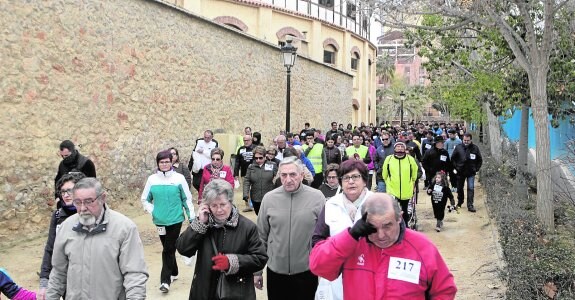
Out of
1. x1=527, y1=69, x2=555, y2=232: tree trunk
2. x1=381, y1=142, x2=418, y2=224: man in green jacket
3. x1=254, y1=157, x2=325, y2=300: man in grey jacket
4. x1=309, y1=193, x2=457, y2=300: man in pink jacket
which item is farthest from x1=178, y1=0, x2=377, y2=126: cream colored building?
x1=309, y1=193, x2=457, y2=300: man in pink jacket

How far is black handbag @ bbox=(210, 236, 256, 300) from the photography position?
3730 millimetres

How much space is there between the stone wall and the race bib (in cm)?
749

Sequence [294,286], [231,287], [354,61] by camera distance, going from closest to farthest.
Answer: [231,287], [294,286], [354,61]

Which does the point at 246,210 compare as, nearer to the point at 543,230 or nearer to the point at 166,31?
the point at 166,31

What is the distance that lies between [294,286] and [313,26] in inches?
1012

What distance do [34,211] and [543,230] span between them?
7.83 metres

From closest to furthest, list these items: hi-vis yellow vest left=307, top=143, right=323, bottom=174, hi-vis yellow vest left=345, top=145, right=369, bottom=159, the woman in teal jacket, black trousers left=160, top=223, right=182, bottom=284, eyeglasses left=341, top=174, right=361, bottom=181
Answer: eyeglasses left=341, top=174, right=361, bottom=181, the woman in teal jacket, black trousers left=160, top=223, right=182, bottom=284, hi-vis yellow vest left=307, top=143, right=323, bottom=174, hi-vis yellow vest left=345, top=145, right=369, bottom=159

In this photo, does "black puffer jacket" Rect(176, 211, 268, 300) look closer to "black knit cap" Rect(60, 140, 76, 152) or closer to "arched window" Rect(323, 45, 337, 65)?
"black knit cap" Rect(60, 140, 76, 152)

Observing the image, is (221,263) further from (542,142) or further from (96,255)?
(542,142)

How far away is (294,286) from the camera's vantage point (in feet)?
14.5

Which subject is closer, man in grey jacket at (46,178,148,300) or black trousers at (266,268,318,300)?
man in grey jacket at (46,178,148,300)

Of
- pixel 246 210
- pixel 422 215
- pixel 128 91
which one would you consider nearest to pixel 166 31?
pixel 128 91

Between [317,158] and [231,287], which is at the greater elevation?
[317,158]

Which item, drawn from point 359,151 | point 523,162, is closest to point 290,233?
point 359,151
